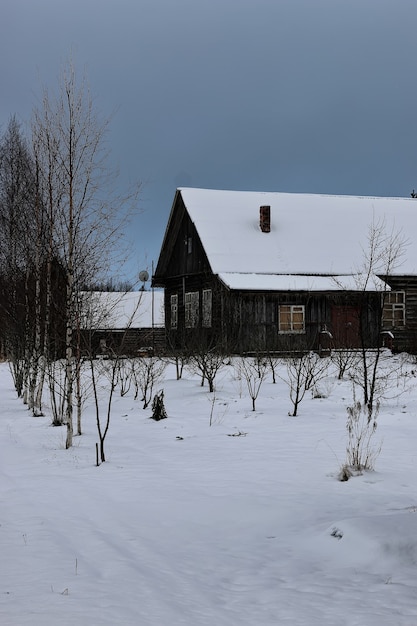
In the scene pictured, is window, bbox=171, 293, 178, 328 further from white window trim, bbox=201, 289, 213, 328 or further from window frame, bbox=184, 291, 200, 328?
white window trim, bbox=201, 289, 213, 328

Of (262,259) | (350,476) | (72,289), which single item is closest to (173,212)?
(262,259)

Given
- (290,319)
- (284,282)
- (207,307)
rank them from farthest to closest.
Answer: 1. (207,307)
2. (290,319)
3. (284,282)

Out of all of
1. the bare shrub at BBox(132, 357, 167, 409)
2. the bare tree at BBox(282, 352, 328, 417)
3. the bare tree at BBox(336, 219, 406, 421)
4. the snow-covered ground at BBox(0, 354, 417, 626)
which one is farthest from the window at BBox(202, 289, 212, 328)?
the snow-covered ground at BBox(0, 354, 417, 626)

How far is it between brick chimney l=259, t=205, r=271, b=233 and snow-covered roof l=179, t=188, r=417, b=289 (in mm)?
215

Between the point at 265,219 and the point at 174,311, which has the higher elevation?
the point at 265,219

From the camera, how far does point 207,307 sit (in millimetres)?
25203

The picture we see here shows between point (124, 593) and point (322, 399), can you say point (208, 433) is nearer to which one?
point (322, 399)

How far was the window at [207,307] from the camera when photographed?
24.9 metres

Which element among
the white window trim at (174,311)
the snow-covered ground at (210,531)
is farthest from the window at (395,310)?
the snow-covered ground at (210,531)

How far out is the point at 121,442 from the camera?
31.1 feet

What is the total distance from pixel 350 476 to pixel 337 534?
1944 mm

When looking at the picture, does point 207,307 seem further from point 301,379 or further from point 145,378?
point 301,379

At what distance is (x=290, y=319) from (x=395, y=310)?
5.33m

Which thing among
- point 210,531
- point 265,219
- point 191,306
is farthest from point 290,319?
point 210,531
